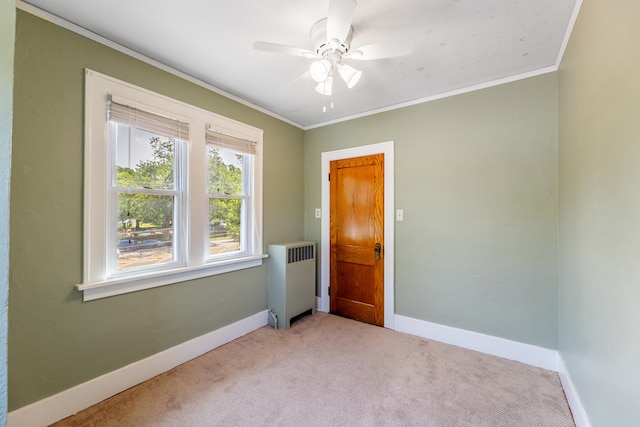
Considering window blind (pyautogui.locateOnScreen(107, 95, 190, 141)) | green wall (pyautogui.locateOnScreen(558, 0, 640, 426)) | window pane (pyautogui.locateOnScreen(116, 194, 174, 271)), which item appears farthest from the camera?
window pane (pyautogui.locateOnScreen(116, 194, 174, 271))

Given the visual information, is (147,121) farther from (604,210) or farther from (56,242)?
(604,210)

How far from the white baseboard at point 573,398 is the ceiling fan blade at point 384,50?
2.32 m

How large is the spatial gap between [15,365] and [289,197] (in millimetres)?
2606

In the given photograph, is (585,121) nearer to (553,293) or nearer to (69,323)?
(553,293)

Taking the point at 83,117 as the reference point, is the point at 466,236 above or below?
below

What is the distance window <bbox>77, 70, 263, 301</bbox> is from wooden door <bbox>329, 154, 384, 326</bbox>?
1.08m

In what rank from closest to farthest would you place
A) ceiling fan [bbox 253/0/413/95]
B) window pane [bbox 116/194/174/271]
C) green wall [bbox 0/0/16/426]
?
green wall [bbox 0/0/16/426]
ceiling fan [bbox 253/0/413/95]
window pane [bbox 116/194/174/271]

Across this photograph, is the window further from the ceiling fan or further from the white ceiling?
the ceiling fan

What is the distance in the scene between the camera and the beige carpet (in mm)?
1655

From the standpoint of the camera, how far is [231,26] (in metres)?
1.72

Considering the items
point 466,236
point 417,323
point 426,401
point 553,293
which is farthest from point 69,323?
point 553,293

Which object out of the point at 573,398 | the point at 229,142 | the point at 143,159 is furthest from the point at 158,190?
the point at 573,398

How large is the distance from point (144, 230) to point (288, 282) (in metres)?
1.51

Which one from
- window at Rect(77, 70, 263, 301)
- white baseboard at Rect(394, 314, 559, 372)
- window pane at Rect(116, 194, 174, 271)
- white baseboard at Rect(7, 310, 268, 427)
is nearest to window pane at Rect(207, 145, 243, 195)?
window at Rect(77, 70, 263, 301)
